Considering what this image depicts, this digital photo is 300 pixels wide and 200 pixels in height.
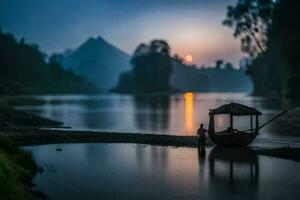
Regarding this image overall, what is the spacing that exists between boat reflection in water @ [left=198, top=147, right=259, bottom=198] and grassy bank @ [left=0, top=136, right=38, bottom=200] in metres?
9.57

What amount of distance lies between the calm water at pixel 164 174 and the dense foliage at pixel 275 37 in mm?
67912

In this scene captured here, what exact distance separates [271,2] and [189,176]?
323 feet

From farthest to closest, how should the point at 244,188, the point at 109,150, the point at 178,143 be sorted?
the point at 178,143
the point at 109,150
the point at 244,188

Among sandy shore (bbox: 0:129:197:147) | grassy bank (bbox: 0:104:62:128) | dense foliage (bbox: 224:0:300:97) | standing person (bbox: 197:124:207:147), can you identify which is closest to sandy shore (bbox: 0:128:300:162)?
sandy shore (bbox: 0:129:197:147)

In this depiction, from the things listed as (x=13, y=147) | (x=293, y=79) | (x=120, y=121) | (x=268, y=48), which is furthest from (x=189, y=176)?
(x=268, y=48)

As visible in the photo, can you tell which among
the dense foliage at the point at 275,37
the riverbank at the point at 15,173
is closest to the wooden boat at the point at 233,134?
the riverbank at the point at 15,173

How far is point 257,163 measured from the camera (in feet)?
116

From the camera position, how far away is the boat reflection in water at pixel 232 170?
2702 centimetres

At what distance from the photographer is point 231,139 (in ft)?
138

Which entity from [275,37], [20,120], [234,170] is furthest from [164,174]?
[275,37]

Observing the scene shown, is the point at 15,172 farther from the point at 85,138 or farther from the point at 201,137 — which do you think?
the point at 85,138

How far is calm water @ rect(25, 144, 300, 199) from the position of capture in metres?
25.8

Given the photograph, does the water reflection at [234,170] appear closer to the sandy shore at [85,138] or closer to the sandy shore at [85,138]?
the sandy shore at [85,138]

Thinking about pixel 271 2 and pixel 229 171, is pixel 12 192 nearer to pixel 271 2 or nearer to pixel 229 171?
pixel 229 171
